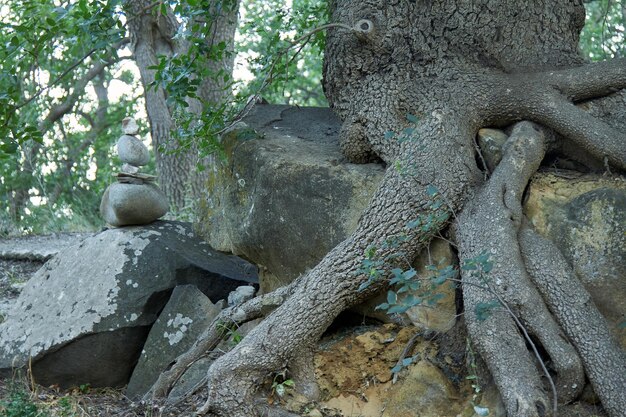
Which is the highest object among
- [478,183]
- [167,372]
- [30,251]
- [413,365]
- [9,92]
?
[9,92]

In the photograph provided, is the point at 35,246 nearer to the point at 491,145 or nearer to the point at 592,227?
the point at 491,145

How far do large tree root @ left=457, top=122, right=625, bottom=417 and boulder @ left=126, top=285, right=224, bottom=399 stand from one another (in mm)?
2338

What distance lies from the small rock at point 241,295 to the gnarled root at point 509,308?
1.98m

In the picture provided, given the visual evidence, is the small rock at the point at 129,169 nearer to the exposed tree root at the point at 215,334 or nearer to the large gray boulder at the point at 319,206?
the large gray boulder at the point at 319,206

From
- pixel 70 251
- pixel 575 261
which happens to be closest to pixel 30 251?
pixel 70 251

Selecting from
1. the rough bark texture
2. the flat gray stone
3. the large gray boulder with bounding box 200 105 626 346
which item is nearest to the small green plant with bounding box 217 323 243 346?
the large gray boulder with bounding box 200 105 626 346

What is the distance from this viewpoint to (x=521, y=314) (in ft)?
14.5

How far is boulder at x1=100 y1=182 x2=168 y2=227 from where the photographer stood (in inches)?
279

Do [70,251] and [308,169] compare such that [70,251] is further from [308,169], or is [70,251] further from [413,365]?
[413,365]

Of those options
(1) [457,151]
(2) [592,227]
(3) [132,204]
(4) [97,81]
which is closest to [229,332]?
(3) [132,204]

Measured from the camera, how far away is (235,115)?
21.3ft

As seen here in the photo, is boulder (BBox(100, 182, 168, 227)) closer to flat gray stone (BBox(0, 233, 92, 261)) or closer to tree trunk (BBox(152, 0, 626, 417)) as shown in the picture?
tree trunk (BBox(152, 0, 626, 417))

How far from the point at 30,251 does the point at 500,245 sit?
23.3ft

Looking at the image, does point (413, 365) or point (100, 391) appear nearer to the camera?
point (413, 365)
